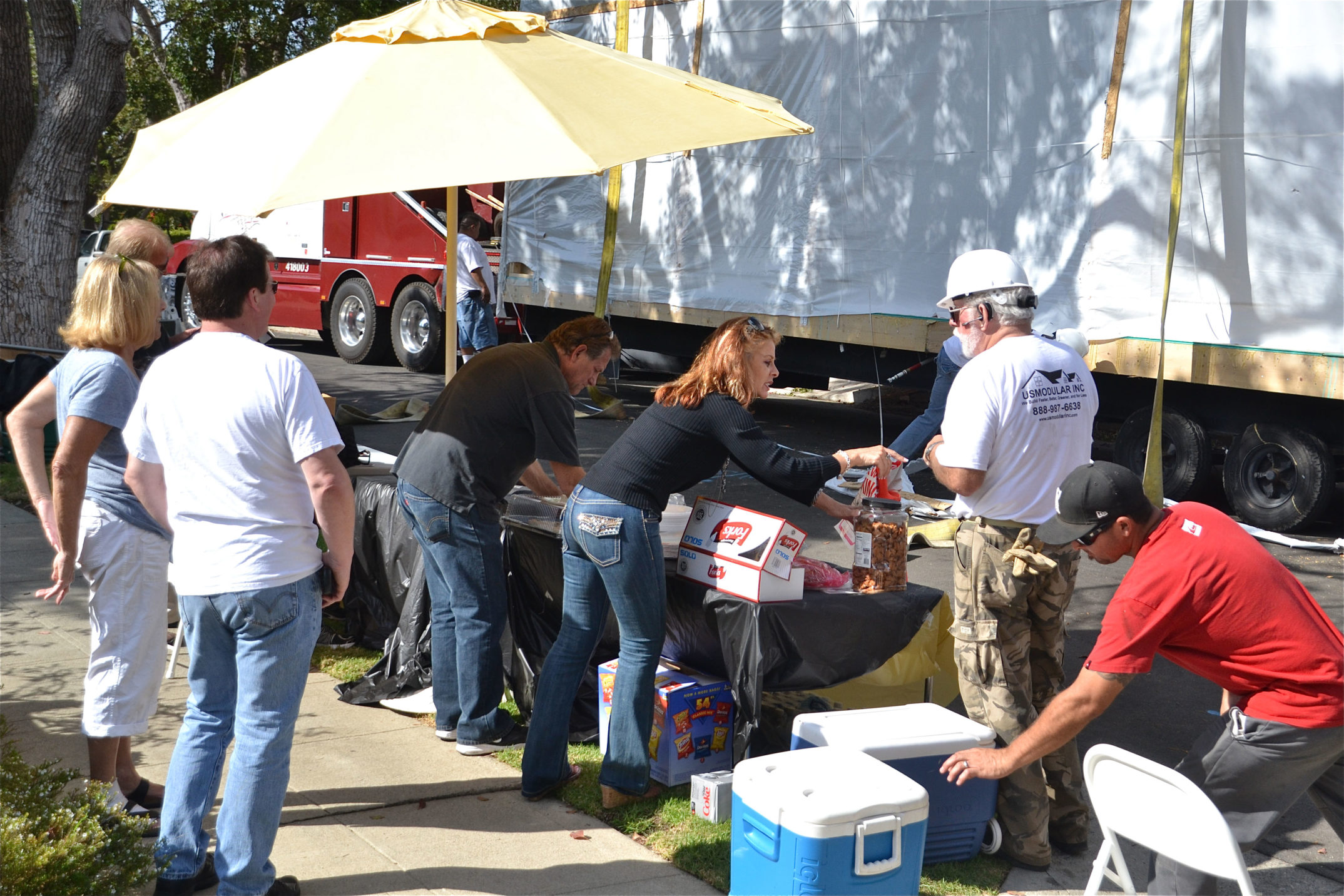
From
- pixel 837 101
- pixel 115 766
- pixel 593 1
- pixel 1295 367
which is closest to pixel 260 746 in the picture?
pixel 115 766

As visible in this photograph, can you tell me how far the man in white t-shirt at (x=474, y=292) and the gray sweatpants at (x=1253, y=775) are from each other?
32.1 ft

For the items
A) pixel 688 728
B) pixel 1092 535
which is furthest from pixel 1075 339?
pixel 1092 535

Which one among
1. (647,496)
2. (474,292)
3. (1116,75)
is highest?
(1116,75)

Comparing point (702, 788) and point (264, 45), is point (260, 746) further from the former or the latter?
point (264, 45)

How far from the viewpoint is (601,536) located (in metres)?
3.80

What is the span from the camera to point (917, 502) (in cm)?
787

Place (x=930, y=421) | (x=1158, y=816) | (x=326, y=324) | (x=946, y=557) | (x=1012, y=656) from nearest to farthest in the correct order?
1. (x=1158, y=816)
2. (x=1012, y=656)
3. (x=946, y=557)
4. (x=930, y=421)
5. (x=326, y=324)

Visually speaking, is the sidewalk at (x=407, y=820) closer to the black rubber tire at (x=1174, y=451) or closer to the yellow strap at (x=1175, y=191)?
the yellow strap at (x=1175, y=191)

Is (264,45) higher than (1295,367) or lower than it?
higher

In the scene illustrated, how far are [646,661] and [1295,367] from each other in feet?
18.6

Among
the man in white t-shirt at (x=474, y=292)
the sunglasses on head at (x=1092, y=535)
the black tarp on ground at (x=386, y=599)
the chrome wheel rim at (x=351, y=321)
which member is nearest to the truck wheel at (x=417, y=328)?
the chrome wheel rim at (x=351, y=321)

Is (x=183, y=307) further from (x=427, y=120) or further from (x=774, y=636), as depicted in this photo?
(x=774, y=636)

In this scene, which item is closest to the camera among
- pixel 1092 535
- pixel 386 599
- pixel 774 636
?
pixel 1092 535

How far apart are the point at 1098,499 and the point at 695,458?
1399mm
